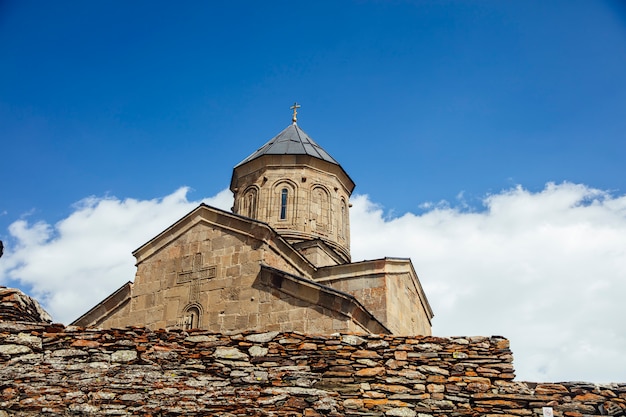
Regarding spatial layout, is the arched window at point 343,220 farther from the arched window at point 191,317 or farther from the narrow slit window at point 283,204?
the arched window at point 191,317

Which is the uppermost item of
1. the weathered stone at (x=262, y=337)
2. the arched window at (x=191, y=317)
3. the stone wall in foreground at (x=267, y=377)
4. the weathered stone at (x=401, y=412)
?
the arched window at (x=191, y=317)

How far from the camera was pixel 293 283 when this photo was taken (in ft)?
31.2

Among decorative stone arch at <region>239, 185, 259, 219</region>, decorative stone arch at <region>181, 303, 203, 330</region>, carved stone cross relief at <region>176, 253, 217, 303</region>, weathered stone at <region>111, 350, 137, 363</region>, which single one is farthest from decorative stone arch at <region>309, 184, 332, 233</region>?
weathered stone at <region>111, 350, 137, 363</region>

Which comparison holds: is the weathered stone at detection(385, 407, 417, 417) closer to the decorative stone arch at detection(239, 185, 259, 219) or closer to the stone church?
the stone church

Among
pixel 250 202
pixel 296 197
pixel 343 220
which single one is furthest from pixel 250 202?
pixel 343 220

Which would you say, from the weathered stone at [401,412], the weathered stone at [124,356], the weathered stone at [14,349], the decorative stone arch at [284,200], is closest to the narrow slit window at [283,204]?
the decorative stone arch at [284,200]

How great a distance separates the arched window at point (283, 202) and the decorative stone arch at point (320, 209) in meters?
0.61

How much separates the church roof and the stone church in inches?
32.6

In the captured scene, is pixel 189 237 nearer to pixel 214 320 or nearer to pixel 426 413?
pixel 214 320

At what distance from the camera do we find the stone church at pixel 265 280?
9.47 meters

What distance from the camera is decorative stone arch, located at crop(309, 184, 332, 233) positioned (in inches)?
567

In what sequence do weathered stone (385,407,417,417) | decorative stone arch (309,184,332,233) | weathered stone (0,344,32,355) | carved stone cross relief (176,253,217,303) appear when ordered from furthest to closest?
decorative stone arch (309,184,332,233)
carved stone cross relief (176,253,217,303)
weathered stone (0,344,32,355)
weathered stone (385,407,417,417)

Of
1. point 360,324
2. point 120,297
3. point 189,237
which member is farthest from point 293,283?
point 120,297

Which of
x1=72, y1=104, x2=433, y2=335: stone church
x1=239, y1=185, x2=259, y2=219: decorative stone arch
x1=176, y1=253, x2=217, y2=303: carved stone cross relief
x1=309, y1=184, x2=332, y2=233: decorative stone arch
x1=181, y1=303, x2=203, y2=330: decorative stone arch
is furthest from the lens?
x1=239, y1=185, x2=259, y2=219: decorative stone arch
